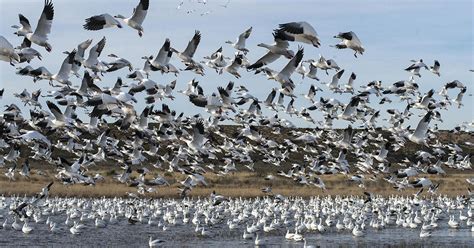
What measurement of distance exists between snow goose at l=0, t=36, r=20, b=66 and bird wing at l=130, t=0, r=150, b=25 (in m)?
3.23

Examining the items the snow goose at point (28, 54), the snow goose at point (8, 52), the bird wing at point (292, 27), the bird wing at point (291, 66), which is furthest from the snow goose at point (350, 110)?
the snow goose at point (8, 52)

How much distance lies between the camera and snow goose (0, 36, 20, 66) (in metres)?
18.6

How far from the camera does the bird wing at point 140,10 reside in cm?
2084

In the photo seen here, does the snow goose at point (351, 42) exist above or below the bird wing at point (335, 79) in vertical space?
below

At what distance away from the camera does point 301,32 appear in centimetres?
1792

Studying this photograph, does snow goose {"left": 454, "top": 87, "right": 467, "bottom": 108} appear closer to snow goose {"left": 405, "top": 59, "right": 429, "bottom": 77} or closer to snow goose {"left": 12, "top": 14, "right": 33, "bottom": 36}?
snow goose {"left": 405, "top": 59, "right": 429, "bottom": 77}

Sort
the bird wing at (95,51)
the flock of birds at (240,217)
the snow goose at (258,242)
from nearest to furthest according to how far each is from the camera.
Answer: the bird wing at (95,51), the snow goose at (258,242), the flock of birds at (240,217)

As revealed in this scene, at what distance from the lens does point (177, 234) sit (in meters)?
27.5

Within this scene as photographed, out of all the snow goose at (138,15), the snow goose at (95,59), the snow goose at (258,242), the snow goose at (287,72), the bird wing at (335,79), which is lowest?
the snow goose at (258,242)

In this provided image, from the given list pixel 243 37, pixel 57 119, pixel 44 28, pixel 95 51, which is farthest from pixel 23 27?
pixel 243 37

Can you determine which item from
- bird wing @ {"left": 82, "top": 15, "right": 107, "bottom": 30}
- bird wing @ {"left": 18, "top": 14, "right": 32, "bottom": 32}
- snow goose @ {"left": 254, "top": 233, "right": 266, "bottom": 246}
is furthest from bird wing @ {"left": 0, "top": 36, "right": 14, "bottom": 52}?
snow goose @ {"left": 254, "top": 233, "right": 266, "bottom": 246}

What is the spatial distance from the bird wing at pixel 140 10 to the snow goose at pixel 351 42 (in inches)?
182

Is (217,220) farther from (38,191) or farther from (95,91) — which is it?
(38,191)

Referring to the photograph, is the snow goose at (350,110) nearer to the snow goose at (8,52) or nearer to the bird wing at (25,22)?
the bird wing at (25,22)
